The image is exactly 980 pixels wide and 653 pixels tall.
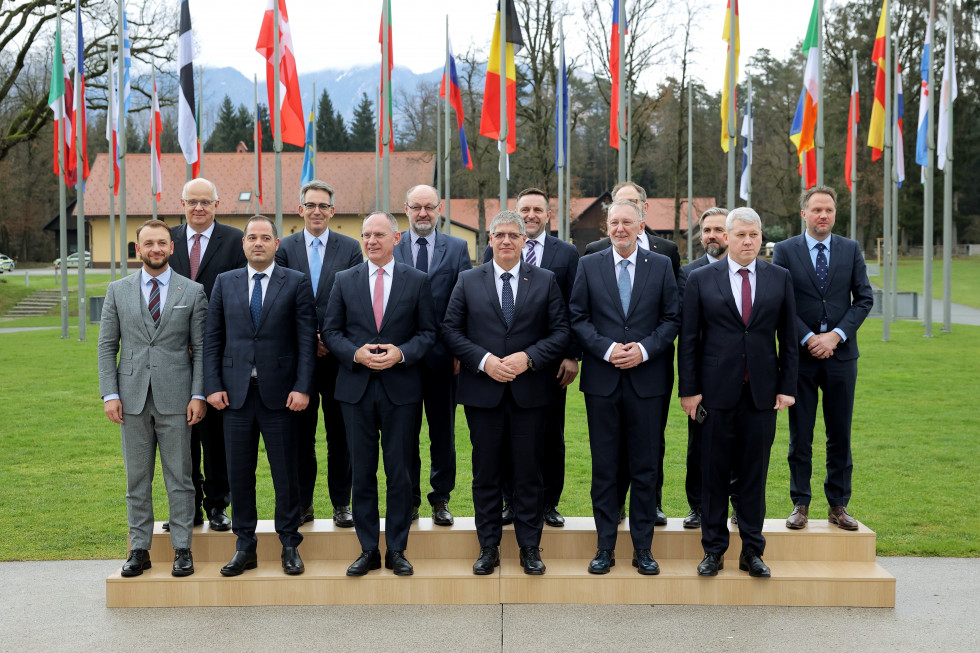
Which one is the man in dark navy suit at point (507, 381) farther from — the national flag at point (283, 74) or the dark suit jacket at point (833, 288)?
the national flag at point (283, 74)

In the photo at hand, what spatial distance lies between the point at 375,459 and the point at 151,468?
1.42m

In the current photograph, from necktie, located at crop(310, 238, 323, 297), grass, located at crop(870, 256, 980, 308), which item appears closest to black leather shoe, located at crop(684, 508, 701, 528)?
necktie, located at crop(310, 238, 323, 297)

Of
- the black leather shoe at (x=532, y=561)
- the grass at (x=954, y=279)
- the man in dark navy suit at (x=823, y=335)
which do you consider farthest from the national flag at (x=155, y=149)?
the grass at (x=954, y=279)

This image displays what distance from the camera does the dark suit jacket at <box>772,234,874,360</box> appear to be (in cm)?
578

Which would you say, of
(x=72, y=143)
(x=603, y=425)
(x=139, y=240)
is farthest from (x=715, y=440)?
(x=72, y=143)

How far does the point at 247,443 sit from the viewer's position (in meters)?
5.44

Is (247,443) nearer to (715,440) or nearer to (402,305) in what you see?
(402,305)

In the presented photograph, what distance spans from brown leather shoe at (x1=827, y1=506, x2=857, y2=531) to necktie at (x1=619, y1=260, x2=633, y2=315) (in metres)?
2.02

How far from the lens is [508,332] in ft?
17.7

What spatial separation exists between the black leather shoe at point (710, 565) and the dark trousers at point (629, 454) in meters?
0.34

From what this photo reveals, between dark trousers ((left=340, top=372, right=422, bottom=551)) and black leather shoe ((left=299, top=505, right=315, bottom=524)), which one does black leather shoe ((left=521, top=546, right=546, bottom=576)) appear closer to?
dark trousers ((left=340, top=372, right=422, bottom=551))

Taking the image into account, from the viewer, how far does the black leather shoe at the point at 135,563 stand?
17.6 ft

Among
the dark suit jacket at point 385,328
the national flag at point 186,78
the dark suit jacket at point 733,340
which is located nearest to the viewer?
the dark suit jacket at point 733,340

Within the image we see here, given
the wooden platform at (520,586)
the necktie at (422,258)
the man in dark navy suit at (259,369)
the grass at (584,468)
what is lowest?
the grass at (584,468)
